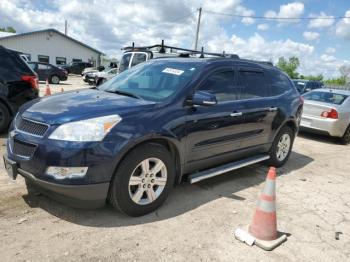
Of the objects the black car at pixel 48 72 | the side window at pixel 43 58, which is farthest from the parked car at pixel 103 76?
the side window at pixel 43 58

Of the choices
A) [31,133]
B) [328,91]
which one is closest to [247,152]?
[31,133]

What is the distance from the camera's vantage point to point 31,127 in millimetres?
3387

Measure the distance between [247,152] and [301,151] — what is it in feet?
10.6

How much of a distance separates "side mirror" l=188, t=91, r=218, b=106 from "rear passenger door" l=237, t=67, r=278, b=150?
1.08 m

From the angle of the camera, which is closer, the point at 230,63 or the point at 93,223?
the point at 93,223

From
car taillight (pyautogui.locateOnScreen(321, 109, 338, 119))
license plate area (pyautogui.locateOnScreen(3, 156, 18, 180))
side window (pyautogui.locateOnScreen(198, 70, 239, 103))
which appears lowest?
license plate area (pyautogui.locateOnScreen(3, 156, 18, 180))

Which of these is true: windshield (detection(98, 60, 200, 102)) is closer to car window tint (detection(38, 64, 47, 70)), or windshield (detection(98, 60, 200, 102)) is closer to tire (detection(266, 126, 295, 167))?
tire (detection(266, 126, 295, 167))

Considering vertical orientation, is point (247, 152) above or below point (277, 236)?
above

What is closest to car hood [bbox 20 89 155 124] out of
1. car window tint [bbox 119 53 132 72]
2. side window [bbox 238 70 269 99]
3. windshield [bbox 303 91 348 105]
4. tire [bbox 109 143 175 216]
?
tire [bbox 109 143 175 216]

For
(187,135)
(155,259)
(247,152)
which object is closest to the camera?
(155,259)

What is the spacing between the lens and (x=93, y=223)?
11.4ft

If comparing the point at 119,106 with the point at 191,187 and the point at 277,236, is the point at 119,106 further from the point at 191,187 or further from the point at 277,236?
the point at 277,236

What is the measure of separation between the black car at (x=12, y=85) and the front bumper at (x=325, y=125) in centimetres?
697

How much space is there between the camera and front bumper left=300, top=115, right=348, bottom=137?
8805 mm
